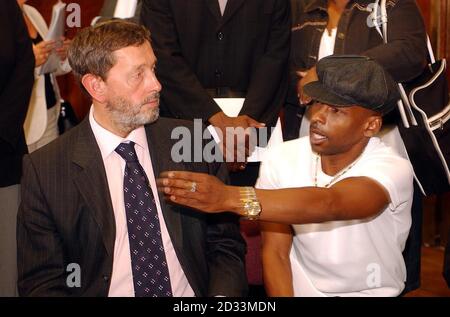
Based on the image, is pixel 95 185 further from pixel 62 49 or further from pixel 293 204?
pixel 62 49

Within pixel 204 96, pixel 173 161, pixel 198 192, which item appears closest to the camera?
pixel 198 192

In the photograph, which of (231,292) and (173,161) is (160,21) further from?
(231,292)

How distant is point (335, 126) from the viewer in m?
3.21

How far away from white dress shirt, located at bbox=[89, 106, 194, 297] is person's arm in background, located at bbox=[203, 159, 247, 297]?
0.43 feet

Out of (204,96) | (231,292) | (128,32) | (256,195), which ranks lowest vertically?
(231,292)

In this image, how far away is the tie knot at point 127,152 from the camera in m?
3.28

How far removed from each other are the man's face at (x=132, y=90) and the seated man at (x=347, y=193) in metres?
0.55

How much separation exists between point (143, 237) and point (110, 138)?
1.40 ft

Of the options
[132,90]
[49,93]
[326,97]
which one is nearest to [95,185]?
[132,90]

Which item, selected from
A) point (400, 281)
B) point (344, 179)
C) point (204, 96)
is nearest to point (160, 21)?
point (204, 96)

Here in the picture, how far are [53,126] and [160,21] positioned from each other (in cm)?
119

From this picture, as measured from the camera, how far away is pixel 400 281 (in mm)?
3240

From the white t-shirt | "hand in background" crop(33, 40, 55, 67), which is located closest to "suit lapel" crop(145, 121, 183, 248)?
the white t-shirt

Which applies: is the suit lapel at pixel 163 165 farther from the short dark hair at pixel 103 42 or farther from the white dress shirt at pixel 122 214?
the short dark hair at pixel 103 42
